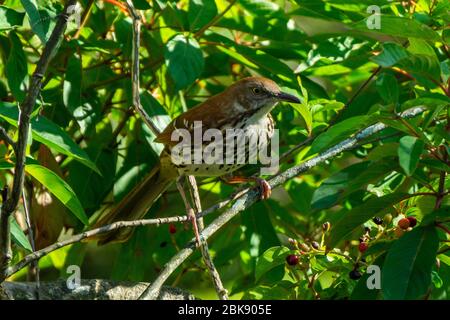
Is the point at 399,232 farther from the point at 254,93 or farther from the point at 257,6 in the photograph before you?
the point at 257,6

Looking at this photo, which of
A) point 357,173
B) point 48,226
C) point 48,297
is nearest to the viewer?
point 357,173

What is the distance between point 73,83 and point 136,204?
75cm

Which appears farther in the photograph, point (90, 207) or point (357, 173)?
point (90, 207)

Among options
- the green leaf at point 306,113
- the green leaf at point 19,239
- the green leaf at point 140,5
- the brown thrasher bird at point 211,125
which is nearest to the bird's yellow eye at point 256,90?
the brown thrasher bird at point 211,125

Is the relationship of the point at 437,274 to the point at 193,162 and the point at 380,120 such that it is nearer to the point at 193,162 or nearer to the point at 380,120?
the point at 380,120

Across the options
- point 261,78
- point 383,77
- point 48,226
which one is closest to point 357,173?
point 383,77

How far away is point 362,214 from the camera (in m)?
3.16

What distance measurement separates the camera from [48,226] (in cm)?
408

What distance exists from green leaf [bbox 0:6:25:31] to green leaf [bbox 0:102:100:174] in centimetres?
45

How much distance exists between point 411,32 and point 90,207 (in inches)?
81.2

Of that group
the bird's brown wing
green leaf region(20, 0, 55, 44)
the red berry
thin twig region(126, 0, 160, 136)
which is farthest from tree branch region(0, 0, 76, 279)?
the red berry

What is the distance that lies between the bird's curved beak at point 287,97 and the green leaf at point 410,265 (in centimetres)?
106

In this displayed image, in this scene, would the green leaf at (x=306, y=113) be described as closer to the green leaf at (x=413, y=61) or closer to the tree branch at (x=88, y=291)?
the green leaf at (x=413, y=61)

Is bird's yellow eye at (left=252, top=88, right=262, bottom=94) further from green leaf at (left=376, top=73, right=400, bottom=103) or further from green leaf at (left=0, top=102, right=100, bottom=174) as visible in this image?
green leaf at (left=376, top=73, right=400, bottom=103)
